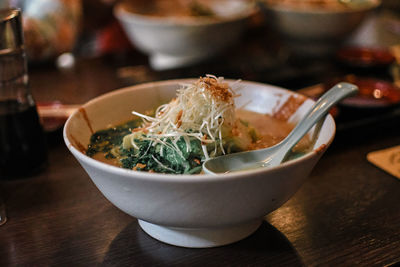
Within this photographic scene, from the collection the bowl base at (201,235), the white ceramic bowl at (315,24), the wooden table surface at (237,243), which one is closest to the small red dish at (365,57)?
the white ceramic bowl at (315,24)

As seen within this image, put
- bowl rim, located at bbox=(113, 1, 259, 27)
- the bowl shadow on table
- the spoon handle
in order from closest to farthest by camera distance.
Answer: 1. the bowl shadow on table
2. the spoon handle
3. bowl rim, located at bbox=(113, 1, 259, 27)

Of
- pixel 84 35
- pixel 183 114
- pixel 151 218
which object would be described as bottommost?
pixel 84 35

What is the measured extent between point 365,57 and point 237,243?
5.57 feet

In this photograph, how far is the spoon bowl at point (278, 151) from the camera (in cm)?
106

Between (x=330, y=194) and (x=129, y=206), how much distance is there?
2.09ft

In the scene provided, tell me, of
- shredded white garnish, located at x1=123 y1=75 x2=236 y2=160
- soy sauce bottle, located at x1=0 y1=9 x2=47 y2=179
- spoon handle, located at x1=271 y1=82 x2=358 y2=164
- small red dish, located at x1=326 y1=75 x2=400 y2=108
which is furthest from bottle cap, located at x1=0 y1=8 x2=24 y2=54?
small red dish, located at x1=326 y1=75 x2=400 y2=108

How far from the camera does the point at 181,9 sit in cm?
266

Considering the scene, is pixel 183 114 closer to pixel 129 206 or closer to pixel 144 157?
pixel 144 157

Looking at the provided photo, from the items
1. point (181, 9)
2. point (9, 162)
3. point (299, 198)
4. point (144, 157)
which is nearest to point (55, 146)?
point (9, 162)

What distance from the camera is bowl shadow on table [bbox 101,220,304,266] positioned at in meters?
0.99

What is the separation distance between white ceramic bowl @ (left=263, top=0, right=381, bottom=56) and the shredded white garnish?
1.41m

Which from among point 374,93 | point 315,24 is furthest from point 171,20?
point 374,93

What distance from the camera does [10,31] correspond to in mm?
1280

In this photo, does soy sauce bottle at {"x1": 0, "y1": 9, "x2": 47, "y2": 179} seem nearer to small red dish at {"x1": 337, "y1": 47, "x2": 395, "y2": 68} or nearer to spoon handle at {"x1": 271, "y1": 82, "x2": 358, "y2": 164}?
spoon handle at {"x1": 271, "y1": 82, "x2": 358, "y2": 164}
